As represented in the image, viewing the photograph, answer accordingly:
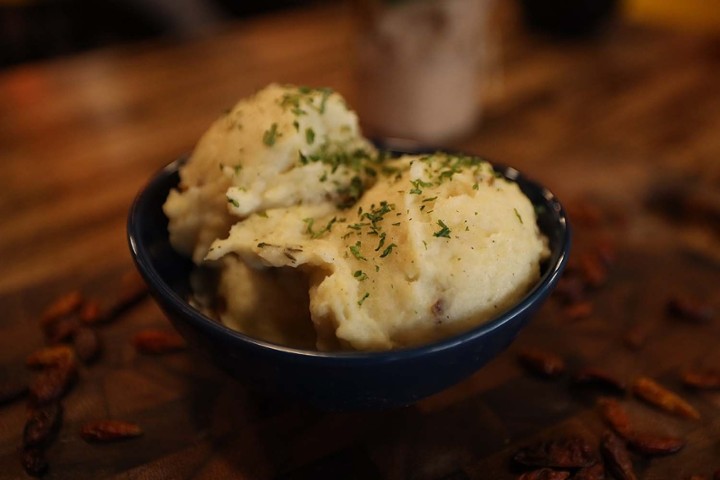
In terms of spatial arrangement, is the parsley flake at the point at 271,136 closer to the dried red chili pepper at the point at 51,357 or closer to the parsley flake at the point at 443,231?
the parsley flake at the point at 443,231

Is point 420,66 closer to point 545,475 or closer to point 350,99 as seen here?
point 350,99

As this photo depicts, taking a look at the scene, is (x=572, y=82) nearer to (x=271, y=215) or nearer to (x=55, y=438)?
(x=271, y=215)

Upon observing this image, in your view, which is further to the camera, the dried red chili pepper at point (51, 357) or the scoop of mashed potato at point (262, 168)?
the dried red chili pepper at point (51, 357)

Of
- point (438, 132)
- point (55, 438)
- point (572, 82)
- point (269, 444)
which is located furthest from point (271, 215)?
point (572, 82)

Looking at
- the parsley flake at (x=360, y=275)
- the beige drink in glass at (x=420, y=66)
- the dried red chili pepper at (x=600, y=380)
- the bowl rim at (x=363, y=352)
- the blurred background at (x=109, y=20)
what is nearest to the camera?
the bowl rim at (x=363, y=352)

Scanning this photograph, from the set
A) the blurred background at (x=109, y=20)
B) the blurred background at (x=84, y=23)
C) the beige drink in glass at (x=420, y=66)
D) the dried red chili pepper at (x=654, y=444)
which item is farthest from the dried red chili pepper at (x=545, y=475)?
the blurred background at (x=84, y=23)

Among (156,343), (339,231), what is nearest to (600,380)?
(339,231)
